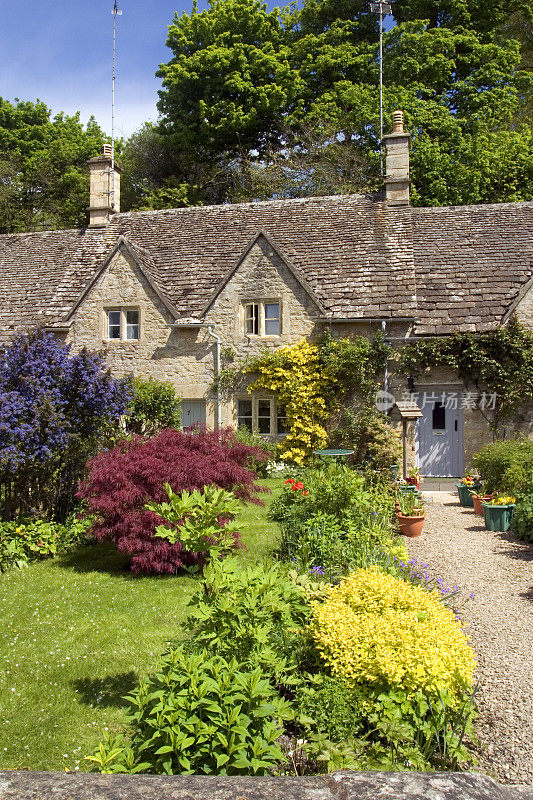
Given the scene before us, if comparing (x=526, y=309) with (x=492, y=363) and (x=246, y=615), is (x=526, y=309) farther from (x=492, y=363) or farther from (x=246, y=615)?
(x=246, y=615)

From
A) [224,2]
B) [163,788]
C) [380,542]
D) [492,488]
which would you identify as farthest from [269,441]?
[224,2]

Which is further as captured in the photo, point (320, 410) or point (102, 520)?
point (320, 410)

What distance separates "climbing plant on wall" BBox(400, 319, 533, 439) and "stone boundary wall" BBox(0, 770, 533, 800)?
1568 centimetres

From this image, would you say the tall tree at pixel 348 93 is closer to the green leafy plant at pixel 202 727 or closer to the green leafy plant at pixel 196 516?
the green leafy plant at pixel 196 516

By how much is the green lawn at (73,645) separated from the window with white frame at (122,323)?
11615mm

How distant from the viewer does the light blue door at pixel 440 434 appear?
1728 centimetres

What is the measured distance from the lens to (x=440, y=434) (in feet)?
57.3

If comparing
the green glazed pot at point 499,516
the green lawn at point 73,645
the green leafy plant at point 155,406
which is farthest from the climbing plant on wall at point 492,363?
the green lawn at point 73,645

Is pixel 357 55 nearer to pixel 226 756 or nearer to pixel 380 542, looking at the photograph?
pixel 380 542

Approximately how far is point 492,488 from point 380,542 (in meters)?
5.81

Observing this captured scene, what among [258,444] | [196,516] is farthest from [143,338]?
[196,516]

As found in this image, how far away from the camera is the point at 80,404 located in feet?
32.0

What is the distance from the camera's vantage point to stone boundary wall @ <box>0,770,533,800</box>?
1.90 meters

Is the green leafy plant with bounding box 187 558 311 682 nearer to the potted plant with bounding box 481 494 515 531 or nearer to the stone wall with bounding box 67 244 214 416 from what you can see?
the potted plant with bounding box 481 494 515 531
